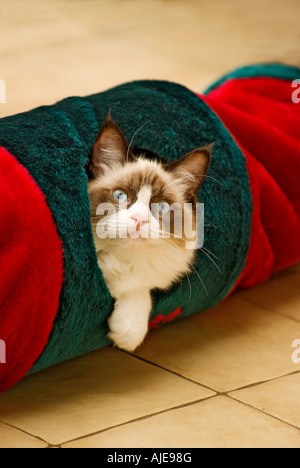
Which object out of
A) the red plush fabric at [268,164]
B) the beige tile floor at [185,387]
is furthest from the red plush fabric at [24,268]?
Result: the red plush fabric at [268,164]

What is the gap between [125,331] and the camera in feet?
4.42

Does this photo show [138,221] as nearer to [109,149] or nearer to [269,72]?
[109,149]

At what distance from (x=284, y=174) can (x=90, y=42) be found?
85.5 inches

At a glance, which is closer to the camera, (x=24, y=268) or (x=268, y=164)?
(x=24, y=268)

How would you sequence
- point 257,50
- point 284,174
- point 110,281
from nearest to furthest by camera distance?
point 110,281, point 284,174, point 257,50

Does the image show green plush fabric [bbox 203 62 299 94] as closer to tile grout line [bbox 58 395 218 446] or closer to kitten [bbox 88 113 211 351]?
kitten [bbox 88 113 211 351]

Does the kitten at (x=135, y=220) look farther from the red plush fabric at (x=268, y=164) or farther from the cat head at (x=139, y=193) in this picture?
the red plush fabric at (x=268, y=164)

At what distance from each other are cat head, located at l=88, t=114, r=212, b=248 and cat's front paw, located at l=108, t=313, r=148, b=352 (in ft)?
0.56

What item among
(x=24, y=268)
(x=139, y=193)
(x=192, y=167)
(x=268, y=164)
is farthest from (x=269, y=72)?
(x=24, y=268)

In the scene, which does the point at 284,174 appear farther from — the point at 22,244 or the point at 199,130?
the point at 22,244

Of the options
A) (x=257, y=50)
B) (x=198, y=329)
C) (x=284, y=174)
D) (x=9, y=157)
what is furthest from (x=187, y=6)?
(x=9, y=157)

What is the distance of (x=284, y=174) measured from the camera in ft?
5.99

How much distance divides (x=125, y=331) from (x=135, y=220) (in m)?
0.24
